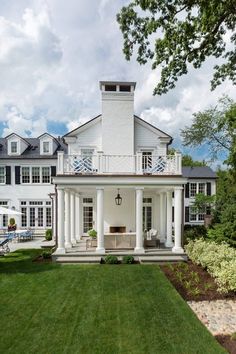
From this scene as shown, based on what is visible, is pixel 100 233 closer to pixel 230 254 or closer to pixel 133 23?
pixel 230 254

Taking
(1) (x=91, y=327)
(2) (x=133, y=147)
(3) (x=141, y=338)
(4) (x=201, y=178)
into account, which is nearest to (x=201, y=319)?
(3) (x=141, y=338)

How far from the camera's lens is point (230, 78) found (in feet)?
42.1

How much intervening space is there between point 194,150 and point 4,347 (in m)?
23.2

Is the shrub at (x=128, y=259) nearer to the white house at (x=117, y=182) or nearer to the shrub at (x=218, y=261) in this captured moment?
the white house at (x=117, y=182)

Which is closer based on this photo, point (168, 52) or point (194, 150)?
point (168, 52)

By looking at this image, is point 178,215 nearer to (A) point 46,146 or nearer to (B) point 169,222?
(B) point 169,222

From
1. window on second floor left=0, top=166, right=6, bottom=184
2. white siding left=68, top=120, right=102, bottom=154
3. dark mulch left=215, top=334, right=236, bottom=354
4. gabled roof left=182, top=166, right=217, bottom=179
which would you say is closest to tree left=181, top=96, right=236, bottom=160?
gabled roof left=182, top=166, right=217, bottom=179

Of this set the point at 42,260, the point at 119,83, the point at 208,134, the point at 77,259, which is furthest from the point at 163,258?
the point at 208,134

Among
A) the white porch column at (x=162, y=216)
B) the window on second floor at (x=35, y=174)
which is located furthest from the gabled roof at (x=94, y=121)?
the window on second floor at (x=35, y=174)

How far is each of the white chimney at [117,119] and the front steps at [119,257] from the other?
6119mm

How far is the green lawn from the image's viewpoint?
5.66 meters

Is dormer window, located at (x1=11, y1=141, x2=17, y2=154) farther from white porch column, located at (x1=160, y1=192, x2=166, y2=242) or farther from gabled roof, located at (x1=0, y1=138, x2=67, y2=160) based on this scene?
white porch column, located at (x1=160, y1=192, x2=166, y2=242)

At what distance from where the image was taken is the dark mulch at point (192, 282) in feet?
28.4

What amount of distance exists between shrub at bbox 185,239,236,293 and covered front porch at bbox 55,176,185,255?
0.92 m
